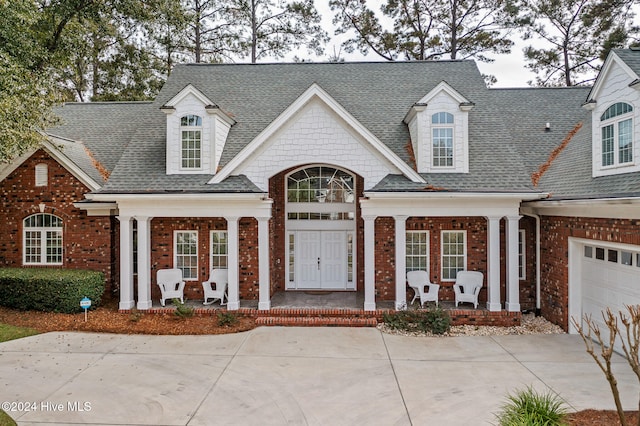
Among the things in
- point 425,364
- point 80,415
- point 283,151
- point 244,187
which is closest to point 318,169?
point 283,151

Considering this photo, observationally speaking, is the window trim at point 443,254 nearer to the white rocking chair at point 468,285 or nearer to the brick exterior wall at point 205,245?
the white rocking chair at point 468,285

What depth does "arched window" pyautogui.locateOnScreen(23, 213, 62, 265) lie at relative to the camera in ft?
43.9

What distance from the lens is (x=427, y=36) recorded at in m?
25.4

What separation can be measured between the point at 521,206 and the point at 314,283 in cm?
693

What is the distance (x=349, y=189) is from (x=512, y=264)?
5609mm

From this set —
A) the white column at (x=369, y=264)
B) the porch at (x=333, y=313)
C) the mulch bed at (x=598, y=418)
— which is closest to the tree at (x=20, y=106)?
the porch at (x=333, y=313)

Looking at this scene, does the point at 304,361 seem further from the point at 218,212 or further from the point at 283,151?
the point at 283,151

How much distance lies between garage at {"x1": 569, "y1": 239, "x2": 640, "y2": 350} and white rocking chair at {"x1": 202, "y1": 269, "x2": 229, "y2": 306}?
9502 mm

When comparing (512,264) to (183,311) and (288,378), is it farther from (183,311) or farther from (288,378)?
(183,311)

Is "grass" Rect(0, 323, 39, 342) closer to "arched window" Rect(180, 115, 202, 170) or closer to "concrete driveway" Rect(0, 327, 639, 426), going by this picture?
"concrete driveway" Rect(0, 327, 639, 426)

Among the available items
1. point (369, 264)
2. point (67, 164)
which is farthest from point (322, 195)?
point (67, 164)

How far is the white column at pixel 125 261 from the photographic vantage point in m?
11.8

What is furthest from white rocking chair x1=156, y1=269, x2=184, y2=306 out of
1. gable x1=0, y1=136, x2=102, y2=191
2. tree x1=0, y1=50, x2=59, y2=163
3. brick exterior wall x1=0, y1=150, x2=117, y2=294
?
tree x1=0, y1=50, x2=59, y2=163

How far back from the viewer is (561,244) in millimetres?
10930
